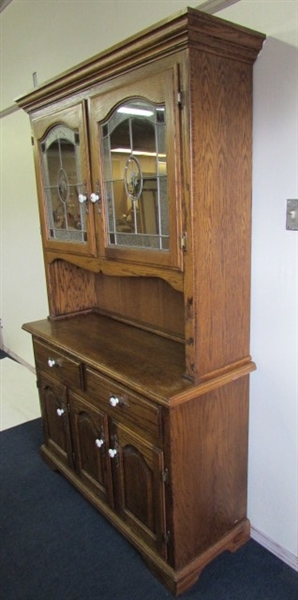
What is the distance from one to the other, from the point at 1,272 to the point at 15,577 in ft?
8.83

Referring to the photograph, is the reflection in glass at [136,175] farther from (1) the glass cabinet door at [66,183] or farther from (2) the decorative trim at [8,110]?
(2) the decorative trim at [8,110]

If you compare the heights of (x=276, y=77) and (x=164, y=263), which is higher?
(x=276, y=77)

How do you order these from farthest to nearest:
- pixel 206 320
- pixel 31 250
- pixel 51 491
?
pixel 31 250 < pixel 51 491 < pixel 206 320

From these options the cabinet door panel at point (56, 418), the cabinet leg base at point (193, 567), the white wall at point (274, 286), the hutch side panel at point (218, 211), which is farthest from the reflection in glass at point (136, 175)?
the cabinet leg base at point (193, 567)

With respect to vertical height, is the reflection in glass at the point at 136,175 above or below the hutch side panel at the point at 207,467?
above

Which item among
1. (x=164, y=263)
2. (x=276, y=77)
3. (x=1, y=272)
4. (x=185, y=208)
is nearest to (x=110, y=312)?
(x=164, y=263)

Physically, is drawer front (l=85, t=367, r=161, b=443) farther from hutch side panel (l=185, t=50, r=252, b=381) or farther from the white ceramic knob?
hutch side panel (l=185, t=50, r=252, b=381)

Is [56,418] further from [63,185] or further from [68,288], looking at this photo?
[63,185]

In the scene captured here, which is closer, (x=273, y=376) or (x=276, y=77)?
(x=276, y=77)

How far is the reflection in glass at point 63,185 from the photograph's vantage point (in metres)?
1.86

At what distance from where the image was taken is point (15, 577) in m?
1.72

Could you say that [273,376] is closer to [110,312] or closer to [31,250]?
[110,312]

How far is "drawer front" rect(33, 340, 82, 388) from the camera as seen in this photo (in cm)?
193

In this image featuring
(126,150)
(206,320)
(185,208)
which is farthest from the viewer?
(126,150)
